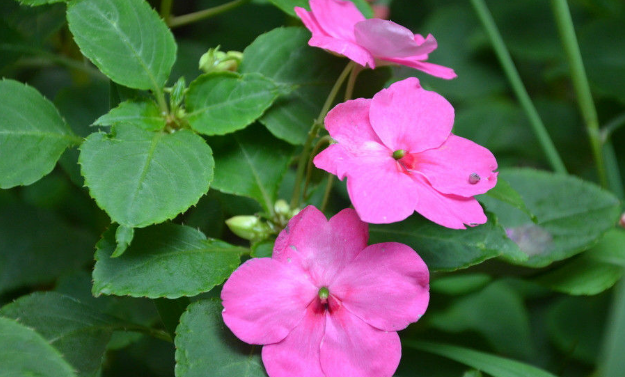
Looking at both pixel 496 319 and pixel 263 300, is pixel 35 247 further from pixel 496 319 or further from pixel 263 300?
pixel 496 319

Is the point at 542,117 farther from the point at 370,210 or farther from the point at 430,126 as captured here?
the point at 370,210

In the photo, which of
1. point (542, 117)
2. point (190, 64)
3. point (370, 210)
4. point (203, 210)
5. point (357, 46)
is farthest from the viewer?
point (542, 117)

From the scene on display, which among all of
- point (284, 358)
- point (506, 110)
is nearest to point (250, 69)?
point (284, 358)

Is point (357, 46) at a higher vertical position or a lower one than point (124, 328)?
higher

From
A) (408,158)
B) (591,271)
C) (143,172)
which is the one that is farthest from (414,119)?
(591,271)

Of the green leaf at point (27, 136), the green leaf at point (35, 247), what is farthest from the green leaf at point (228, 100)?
the green leaf at point (35, 247)

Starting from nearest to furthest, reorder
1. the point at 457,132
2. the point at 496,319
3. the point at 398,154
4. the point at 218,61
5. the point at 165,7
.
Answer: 1. the point at 398,154
2. the point at 218,61
3. the point at 165,7
4. the point at 496,319
5. the point at 457,132

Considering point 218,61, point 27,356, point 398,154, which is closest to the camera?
point 27,356
